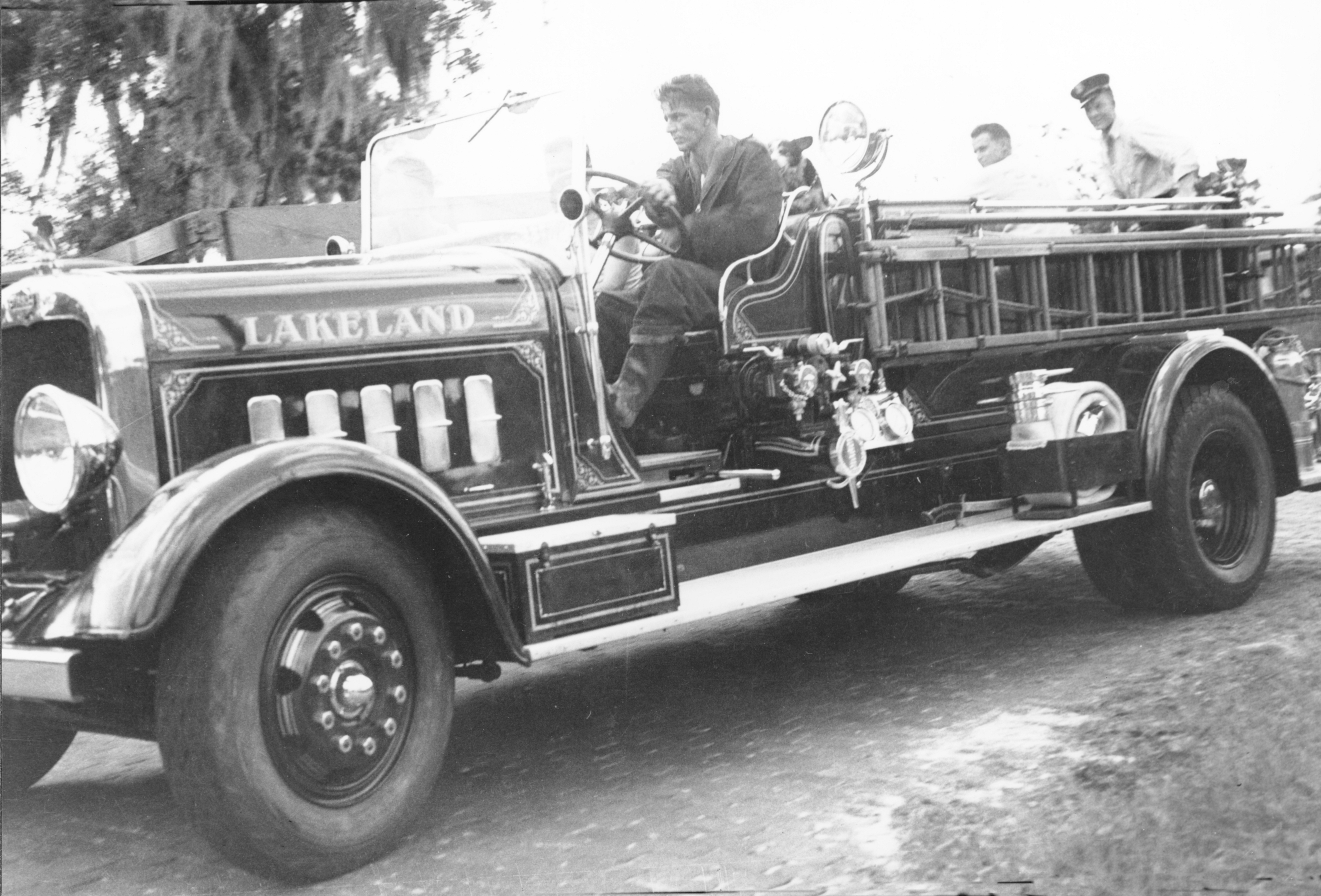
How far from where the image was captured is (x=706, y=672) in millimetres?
5430

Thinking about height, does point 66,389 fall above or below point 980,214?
below

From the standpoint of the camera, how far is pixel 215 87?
415cm

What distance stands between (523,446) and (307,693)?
123cm

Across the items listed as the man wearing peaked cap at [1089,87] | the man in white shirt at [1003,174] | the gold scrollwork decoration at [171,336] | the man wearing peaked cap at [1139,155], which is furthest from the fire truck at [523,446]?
the man wearing peaked cap at [1089,87]

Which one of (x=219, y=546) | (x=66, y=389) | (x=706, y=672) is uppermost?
(x=66, y=389)

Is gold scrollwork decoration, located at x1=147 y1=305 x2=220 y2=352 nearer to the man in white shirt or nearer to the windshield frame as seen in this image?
the windshield frame

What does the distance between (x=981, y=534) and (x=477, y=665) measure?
2.14m

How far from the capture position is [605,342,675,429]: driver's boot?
15.0 ft

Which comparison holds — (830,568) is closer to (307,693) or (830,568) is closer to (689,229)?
(689,229)

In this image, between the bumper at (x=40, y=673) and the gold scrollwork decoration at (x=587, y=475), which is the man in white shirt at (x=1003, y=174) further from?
the bumper at (x=40, y=673)

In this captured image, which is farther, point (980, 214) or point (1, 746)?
point (980, 214)

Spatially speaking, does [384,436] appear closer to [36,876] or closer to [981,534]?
[36,876]

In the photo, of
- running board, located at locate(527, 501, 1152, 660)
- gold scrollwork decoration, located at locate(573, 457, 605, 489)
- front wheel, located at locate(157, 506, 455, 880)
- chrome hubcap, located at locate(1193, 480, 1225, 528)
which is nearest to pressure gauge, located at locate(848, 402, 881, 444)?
running board, located at locate(527, 501, 1152, 660)

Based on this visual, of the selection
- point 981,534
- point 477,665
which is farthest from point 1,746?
point 981,534
